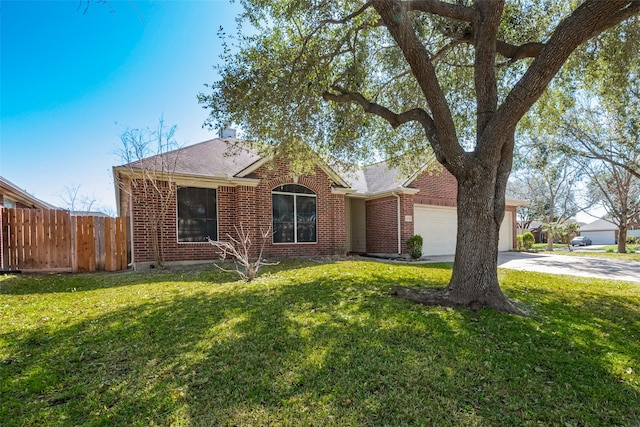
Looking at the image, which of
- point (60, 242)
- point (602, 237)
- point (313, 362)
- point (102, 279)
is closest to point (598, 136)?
point (313, 362)

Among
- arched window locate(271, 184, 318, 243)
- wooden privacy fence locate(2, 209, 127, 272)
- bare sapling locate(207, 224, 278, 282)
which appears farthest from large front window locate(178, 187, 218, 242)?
arched window locate(271, 184, 318, 243)

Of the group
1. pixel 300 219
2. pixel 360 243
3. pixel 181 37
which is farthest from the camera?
pixel 360 243

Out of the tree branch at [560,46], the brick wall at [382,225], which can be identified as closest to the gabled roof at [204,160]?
the brick wall at [382,225]

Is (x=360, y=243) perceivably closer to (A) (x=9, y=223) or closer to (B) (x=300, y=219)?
(B) (x=300, y=219)

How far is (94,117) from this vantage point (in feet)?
39.1

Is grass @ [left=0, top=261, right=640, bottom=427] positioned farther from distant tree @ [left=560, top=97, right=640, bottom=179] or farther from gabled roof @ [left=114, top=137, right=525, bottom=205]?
distant tree @ [left=560, top=97, right=640, bottom=179]

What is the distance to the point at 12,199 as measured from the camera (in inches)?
521

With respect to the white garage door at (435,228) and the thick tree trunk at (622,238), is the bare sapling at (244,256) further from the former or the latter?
the thick tree trunk at (622,238)

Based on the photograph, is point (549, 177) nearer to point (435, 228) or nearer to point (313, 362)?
point (435, 228)

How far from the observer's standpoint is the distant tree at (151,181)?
10000mm

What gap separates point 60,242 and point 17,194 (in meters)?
5.29

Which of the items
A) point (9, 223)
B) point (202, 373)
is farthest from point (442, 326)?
point (9, 223)

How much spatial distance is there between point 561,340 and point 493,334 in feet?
2.65

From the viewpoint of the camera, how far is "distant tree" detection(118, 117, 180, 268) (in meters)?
10.0
